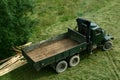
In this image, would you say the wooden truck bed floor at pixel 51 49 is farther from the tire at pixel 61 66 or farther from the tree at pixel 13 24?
the tree at pixel 13 24

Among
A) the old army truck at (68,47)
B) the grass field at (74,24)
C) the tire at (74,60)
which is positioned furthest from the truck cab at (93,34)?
the tire at (74,60)

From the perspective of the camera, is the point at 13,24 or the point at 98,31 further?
the point at 98,31

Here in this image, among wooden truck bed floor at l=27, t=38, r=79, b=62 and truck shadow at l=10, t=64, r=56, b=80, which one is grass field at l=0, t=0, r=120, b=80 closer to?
truck shadow at l=10, t=64, r=56, b=80

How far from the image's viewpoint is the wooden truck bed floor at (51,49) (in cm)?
1523

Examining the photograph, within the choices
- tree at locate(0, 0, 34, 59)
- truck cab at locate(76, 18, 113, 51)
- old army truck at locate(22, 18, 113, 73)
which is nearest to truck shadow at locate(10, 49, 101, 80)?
old army truck at locate(22, 18, 113, 73)

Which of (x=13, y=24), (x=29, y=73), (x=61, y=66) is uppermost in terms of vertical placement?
(x=13, y=24)

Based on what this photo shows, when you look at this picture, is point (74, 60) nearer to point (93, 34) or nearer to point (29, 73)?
point (93, 34)

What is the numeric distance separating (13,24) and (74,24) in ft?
19.4

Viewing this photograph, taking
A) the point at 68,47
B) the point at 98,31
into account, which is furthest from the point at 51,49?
the point at 98,31

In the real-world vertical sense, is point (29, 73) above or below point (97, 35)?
below

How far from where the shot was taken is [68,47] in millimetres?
15953

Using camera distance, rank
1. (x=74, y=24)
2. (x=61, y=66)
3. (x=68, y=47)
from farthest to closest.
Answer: (x=74, y=24) < (x=68, y=47) < (x=61, y=66)

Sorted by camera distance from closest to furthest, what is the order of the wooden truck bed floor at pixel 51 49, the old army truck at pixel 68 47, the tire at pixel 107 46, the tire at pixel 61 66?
the old army truck at pixel 68 47, the tire at pixel 61 66, the wooden truck bed floor at pixel 51 49, the tire at pixel 107 46

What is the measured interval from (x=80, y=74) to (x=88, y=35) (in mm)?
2372
